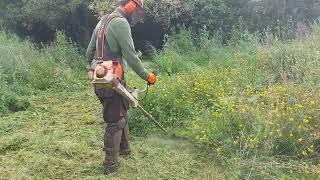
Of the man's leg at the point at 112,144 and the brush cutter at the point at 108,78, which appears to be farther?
the man's leg at the point at 112,144

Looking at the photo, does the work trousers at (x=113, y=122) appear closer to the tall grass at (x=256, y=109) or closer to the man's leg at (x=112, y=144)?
the man's leg at (x=112, y=144)

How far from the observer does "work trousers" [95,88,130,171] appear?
15.3ft

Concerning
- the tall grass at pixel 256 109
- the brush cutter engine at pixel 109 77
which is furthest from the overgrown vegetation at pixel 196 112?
the brush cutter engine at pixel 109 77

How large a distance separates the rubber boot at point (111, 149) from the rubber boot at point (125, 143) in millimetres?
318

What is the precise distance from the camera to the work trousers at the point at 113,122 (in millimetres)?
4660

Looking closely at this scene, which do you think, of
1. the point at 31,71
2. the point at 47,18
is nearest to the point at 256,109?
the point at 31,71

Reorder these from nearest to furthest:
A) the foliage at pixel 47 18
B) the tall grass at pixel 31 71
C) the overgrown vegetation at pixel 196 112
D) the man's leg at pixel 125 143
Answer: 1. the overgrown vegetation at pixel 196 112
2. the man's leg at pixel 125 143
3. the tall grass at pixel 31 71
4. the foliage at pixel 47 18

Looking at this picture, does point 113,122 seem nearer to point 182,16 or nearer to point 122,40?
point 122,40

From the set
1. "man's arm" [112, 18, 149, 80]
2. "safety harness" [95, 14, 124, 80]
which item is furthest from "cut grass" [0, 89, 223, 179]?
"man's arm" [112, 18, 149, 80]

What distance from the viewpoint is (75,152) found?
17.4 feet

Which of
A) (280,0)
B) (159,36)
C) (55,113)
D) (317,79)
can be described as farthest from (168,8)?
(317,79)

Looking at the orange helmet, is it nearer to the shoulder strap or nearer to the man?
the man

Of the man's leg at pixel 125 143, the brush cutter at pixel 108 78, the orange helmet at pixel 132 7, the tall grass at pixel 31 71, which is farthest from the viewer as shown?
the tall grass at pixel 31 71

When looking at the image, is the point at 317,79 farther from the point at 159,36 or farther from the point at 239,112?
the point at 159,36
